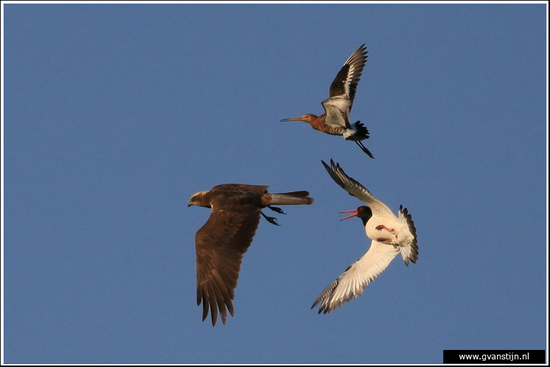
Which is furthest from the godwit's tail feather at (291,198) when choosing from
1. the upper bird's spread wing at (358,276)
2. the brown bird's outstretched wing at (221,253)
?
the upper bird's spread wing at (358,276)

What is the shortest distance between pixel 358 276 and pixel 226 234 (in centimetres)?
295

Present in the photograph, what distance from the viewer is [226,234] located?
51.9 ft

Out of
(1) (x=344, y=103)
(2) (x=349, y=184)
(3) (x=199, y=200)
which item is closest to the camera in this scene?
(2) (x=349, y=184)

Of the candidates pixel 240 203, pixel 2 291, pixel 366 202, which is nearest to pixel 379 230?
pixel 366 202

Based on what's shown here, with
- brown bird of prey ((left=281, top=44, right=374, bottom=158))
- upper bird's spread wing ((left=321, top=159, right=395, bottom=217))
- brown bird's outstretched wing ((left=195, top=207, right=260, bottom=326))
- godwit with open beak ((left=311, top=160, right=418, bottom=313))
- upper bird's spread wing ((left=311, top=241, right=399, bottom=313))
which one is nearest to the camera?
brown bird's outstretched wing ((left=195, top=207, right=260, bottom=326))

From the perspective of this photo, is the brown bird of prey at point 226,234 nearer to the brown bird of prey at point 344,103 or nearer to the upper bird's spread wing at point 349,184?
the upper bird's spread wing at point 349,184

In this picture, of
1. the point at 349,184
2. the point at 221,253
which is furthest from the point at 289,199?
the point at 221,253

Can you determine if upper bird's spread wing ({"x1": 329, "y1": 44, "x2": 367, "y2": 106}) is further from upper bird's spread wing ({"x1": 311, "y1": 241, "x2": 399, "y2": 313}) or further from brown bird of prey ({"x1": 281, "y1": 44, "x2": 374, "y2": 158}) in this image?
upper bird's spread wing ({"x1": 311, "y1": 241, "x2": 399, "y2": 313})

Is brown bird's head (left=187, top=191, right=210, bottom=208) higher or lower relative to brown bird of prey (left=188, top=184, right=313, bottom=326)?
higher

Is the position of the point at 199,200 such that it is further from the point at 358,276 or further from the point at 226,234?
the point at 358,276

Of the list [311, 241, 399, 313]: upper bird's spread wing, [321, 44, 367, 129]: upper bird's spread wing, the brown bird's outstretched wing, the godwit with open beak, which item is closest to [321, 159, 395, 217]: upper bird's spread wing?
the godwit with open beak

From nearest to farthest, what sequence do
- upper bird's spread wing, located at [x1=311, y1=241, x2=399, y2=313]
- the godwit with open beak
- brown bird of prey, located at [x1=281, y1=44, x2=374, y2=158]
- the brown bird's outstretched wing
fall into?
the brown bird's outstretched wing → the godwit with open beak → upper bird's spread wing, located at [x1=311, y1=241, x2=399, y2=313] → brown bird of prey, located at [x1=281, y1=44, x2=374, y2=158]

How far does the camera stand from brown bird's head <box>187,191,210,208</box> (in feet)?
55.8

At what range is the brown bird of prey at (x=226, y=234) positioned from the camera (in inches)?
603
